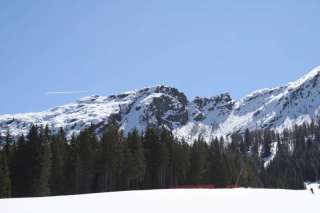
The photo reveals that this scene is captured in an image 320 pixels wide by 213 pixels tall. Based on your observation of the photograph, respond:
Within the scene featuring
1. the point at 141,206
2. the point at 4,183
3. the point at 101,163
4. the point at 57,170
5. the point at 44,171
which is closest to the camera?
the point at 141,206

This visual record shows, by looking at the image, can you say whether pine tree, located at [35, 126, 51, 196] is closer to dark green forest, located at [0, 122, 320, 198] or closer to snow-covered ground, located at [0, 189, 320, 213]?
dark green forest, located at [0, 122, 320, 198]

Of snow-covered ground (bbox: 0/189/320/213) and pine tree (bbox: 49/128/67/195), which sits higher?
pine tree (bbox: 49/128/67/195)

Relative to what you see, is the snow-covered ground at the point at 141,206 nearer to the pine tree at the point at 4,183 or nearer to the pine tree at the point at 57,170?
the pine tree at the point at 4,183

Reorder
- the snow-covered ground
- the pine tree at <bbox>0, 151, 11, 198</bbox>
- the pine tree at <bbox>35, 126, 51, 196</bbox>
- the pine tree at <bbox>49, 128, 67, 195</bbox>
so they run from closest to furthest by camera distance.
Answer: the snow-covered ground → the pine tree at <bbox>0, 151, 11, 198</bbox> → the pine tree at <bbox>35, 126, 51, 196</bbox> → the pine tree at <bbox>49, 128, 67, 195</bbox>

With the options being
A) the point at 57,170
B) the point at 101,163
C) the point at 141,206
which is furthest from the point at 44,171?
the point at 141,206

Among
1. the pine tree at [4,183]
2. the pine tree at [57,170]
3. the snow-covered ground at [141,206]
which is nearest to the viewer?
the snow-covered ground at [141,206]

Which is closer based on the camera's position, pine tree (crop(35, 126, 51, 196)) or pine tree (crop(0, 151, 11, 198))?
pine tree (crop(0, 151, 11, 198))

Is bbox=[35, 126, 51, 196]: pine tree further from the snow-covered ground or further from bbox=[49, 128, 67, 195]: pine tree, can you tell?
the snow-covered ground

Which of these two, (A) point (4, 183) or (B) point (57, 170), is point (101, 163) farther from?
(A) point (4, 183)

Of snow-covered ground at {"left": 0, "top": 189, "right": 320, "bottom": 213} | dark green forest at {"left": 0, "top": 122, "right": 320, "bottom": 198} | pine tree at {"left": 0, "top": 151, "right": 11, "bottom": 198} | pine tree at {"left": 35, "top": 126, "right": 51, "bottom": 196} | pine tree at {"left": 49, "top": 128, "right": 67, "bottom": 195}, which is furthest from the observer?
pine tree at {"left": 49, "top": 128, "right": 67, "bottom": 195}

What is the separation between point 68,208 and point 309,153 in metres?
183

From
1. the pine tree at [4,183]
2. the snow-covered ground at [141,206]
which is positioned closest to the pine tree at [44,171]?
the pine tree at [4,183]

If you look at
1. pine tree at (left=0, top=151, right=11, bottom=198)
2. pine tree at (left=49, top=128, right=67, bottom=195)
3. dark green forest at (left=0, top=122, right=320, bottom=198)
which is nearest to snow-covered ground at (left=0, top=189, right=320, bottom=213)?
pine tree at (left=0, top=151, right=11, bottom=198)

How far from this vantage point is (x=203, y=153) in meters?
103
